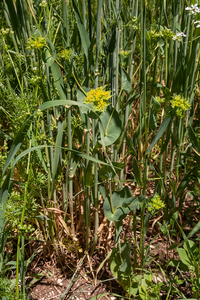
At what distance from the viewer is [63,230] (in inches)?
41.1

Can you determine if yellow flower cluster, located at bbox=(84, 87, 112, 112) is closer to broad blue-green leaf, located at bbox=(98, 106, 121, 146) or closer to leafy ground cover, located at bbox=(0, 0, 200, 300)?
leafy ground cover, located at bbox=(0, 0, 200, 300)

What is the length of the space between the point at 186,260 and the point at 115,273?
243 mm

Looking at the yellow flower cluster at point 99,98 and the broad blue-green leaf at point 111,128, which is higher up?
the yellow flower cluster at point 99,98

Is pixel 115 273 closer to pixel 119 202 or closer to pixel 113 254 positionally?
pixel 113 254

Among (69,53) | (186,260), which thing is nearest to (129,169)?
(186,260)

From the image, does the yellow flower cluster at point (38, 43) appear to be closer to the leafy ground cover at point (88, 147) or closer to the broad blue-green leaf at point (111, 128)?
the leafy ground cover at point (88, 147)

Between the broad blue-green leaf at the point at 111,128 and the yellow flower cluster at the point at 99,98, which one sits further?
the broad blue-green leaf at the point at 111,128

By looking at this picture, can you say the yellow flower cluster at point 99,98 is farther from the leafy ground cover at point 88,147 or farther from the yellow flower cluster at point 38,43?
the yellow flower cluster at point 38,43

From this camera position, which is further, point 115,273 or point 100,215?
point 100,215

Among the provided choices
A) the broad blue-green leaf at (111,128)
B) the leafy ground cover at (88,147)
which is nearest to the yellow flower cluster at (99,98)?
the leafy ground cover at (88,147)

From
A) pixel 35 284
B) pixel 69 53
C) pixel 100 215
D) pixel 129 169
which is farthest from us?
pixel 129 169

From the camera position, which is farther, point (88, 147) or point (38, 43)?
point (88, 147)

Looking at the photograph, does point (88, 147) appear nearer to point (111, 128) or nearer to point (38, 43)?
point (111, 128)

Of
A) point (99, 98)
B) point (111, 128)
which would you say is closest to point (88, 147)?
point (111, 128)
